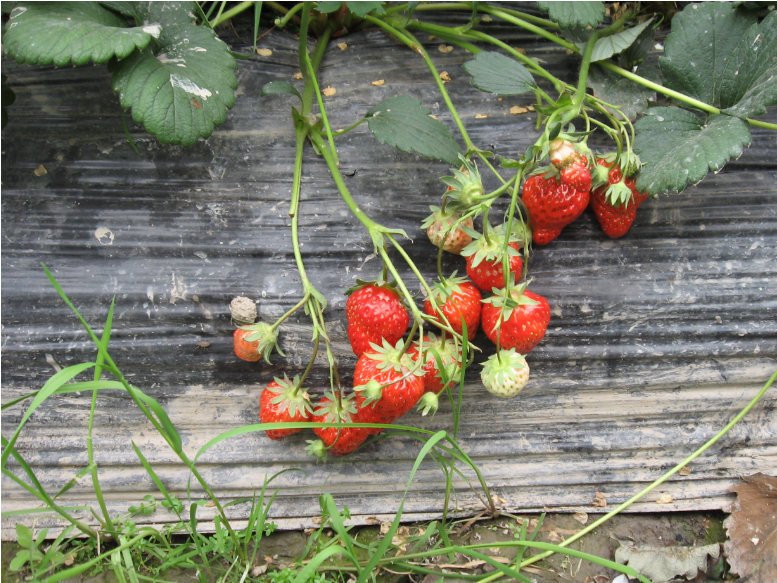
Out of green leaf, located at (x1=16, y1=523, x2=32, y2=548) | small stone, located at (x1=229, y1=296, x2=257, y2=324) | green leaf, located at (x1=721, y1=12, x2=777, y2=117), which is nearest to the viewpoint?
green leaf, located at (x1=16, y1=523, x2=32, y2=548)

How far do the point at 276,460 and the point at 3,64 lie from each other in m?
1.01

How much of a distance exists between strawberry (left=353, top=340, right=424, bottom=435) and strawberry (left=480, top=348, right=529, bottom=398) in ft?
0.39

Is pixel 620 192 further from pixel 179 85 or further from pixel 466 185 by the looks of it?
pixel 179 85

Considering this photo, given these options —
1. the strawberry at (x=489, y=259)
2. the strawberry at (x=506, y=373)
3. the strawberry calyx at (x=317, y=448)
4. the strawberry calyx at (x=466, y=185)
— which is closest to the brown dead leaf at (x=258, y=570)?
the strawberry calyx at (x=317, y=448)

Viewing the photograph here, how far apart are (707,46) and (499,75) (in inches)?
15.3

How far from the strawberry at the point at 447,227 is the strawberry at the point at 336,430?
1.05ft

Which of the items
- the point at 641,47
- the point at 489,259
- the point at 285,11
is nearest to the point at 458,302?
the point at 489,259

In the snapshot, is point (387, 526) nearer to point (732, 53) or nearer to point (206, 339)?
point (206, 339)

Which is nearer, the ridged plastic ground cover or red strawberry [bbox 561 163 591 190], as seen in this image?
red strawberry [bbox 561 163 591 190]

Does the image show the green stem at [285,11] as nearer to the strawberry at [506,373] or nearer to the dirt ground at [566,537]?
the strawberry at [506,373]

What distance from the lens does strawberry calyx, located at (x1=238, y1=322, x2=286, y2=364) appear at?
1.01 meters

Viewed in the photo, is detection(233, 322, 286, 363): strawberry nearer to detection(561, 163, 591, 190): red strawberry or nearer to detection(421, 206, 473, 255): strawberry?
detection(421, 206, 473, 255): strawberry

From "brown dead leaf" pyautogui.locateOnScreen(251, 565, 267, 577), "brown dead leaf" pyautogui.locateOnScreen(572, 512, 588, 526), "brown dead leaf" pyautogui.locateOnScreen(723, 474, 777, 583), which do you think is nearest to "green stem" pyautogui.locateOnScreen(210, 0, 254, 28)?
"brown dead leaf" pyautogui.locateOnScreen(251, 565, 267, 577)

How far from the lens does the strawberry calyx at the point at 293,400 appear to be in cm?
100
